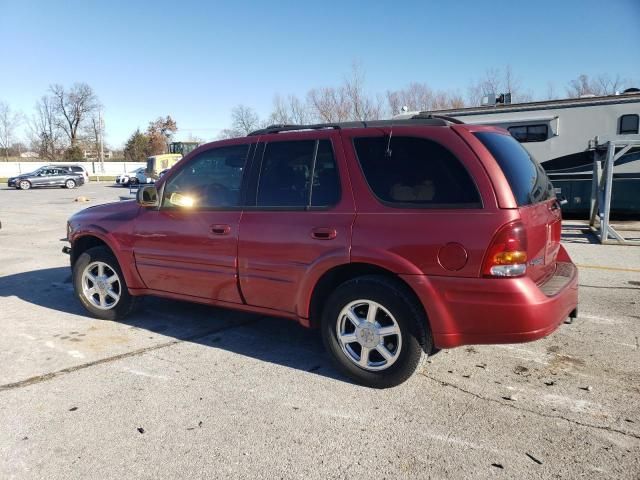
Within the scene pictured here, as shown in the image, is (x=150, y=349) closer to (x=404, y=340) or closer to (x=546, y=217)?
(x=404, y=340)

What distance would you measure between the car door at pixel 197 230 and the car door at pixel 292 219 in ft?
0.54

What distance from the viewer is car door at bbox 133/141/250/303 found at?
4246 millimetres

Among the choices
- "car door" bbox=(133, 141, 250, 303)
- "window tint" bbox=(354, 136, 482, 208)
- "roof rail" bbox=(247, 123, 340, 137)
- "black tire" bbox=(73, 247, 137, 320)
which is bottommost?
"black tire" bbox=(73, 247, 137, 320)

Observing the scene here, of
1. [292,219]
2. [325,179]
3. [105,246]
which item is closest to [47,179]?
[105,246]

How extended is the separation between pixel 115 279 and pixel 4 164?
5811 centimetres

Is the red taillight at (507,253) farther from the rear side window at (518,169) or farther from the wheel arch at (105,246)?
the wheel arch at (105,246)

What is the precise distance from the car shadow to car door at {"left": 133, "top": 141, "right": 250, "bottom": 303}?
45cm

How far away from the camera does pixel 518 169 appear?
358cm

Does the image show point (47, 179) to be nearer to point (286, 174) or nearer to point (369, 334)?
point (286, 174)

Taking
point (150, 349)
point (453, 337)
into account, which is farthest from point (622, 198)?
point (150, 349)

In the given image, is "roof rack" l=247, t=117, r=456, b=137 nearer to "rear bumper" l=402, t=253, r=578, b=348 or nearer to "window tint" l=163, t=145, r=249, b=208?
"window tint" l=163, t=145, r=249, b=208

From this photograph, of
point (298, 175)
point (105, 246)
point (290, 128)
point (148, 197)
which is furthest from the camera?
point (105, 246)

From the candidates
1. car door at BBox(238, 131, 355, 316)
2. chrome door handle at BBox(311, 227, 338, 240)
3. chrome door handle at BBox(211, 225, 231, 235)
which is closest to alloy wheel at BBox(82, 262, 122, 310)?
chrome door handle at BBox(211, 225, 231, 235)

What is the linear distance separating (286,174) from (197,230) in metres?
0.94
